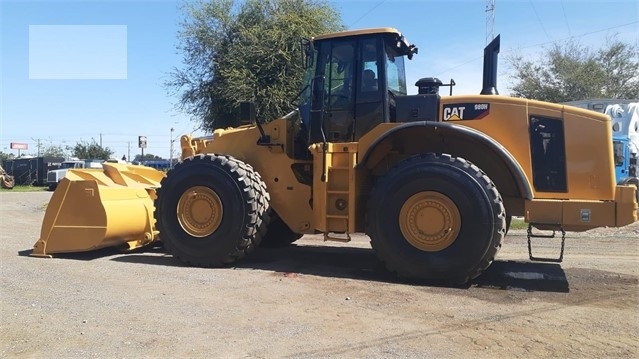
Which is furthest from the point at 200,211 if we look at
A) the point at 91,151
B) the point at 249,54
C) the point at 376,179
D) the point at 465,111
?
the point at 91,151

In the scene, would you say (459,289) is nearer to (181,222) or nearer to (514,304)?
(514,304)

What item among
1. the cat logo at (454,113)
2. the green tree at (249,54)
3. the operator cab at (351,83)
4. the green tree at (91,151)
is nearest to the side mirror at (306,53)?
the operator cab at (351,83)

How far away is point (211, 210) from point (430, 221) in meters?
2.96

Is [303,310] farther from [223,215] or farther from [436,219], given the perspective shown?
[223,215]

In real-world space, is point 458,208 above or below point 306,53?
below

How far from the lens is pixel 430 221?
650 centimetres

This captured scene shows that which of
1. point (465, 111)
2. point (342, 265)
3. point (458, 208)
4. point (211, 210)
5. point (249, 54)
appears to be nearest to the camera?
point (458, 208)

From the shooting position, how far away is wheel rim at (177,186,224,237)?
752cm

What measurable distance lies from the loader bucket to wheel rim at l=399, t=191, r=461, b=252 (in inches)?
165

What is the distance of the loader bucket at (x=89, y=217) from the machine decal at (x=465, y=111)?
484cm

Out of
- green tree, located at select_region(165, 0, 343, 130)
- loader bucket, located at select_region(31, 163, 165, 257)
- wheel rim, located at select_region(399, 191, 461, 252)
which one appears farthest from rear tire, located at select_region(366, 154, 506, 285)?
green tree, located at select_region(165, 0, 343, 130)

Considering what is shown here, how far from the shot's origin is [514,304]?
5.65m

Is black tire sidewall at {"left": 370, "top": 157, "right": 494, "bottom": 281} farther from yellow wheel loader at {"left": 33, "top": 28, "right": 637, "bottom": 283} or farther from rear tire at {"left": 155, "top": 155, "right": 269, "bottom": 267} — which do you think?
rear tire at {"left": 155, "top": 155, "right": 269, "bottom": 267}

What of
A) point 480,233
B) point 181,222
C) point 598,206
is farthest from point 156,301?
point 598,206
